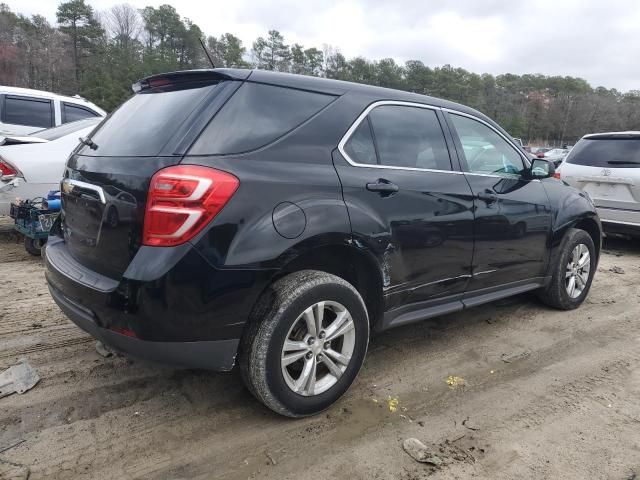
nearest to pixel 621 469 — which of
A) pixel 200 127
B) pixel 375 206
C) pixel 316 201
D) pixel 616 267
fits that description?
pixel 375 206

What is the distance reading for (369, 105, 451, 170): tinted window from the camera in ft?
9.80

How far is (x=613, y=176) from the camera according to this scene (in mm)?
6719

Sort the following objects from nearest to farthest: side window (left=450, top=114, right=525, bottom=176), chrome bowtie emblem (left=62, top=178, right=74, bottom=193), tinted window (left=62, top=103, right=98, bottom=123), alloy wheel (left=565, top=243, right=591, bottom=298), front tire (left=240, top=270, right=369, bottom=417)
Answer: front tire (left=240, top=270, right=369, bottom=417), chrome bowtie emblem (left=62, top=178, right=74, bottom=193), side window (left=450, top=114, right=525, bottom=176), alloy wheel (left=565, top=243, right=591, bottom=298), tinted window (left=62, top=103, right=98, bottom=123)

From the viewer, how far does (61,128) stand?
6.33 meters

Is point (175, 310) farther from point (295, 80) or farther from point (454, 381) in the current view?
point (454, 381)

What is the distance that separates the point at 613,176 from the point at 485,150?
4.09m

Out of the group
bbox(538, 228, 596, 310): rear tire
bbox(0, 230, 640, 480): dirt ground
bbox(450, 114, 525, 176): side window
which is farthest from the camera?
bbox(538, 228, 596, 310): rear tire

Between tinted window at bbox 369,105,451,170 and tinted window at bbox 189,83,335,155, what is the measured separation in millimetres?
458

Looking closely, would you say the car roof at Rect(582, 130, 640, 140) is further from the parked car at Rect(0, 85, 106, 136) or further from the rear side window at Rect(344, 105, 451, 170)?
the parked car at Rect(0, 85, 106, 136)

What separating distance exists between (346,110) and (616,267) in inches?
205

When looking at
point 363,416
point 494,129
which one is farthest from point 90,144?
point 494,129

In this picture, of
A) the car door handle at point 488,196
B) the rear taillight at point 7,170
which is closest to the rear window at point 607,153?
the car door handle at point 488,196

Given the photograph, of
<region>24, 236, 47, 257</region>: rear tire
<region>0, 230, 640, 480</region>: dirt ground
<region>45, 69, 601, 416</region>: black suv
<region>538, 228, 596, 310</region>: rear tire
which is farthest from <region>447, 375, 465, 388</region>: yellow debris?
<region>24, 236, 47, 257</region>: rear tire

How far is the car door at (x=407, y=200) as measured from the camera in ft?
→ 9.03
